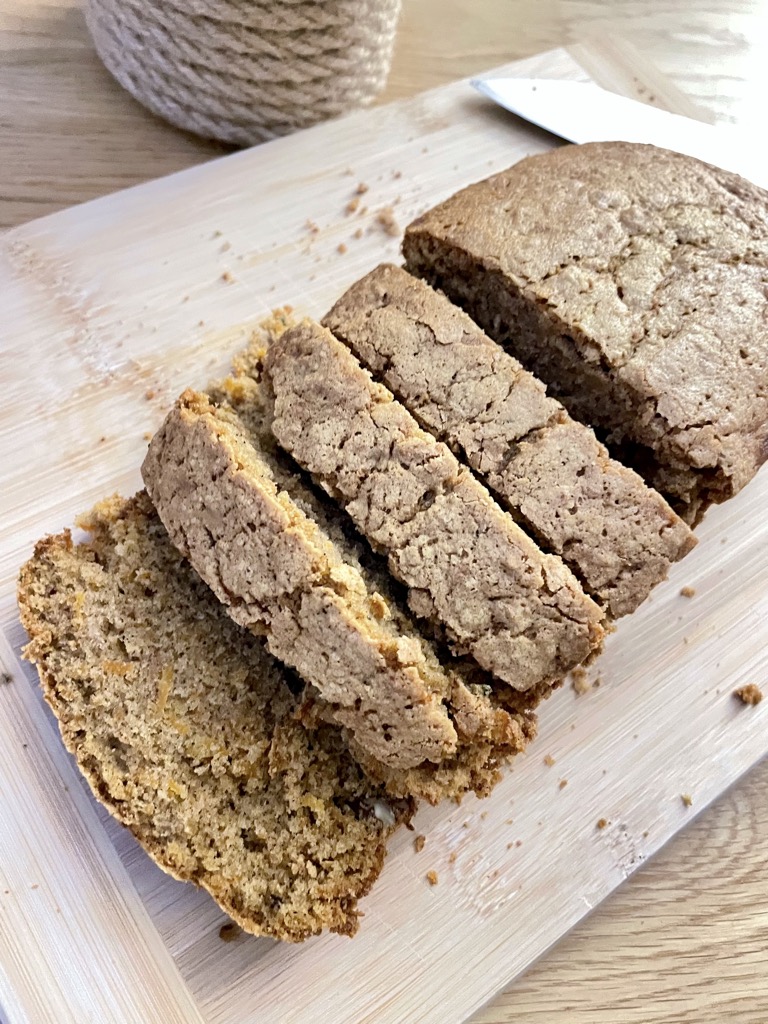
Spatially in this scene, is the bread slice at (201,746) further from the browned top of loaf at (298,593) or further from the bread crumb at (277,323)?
the bread crumb at (277,323)

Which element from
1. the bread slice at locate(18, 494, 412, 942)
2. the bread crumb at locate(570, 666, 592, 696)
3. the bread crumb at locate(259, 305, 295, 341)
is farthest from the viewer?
the bread crumb at locate(259, 305, 295, 341)

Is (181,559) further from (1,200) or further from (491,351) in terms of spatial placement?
(1,200)

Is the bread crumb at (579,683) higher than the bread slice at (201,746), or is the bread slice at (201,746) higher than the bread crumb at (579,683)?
the bread crumb at (579,683)

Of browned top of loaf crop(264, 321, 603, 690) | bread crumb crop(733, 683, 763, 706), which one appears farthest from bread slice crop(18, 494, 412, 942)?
bread crumb crop(733, 683, 763, 706)

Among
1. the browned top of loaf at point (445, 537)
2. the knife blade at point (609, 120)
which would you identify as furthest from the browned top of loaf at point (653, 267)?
the knife blade at point (609, 120)

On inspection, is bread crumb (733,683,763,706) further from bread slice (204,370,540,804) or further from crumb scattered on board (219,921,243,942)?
crumb scattered on board (219,921,243,942)

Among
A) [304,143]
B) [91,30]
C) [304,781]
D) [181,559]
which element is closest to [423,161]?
[304,143]
